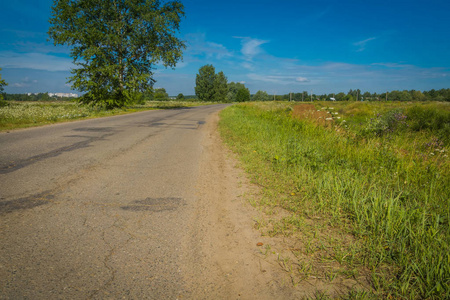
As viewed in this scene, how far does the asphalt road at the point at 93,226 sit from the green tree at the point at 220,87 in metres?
88.4

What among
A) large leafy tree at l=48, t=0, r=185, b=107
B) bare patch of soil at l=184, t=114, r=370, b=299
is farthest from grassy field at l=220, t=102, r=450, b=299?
large leafy tree at l=48, t=0, r=185, b=107

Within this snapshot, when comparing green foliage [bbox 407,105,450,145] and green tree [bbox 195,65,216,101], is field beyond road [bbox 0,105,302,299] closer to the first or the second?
green foliage [bbox 407,105,450,145]

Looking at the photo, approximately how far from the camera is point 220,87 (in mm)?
91188

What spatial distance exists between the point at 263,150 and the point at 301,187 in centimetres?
247

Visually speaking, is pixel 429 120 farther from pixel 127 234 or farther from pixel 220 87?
pixel 220 87

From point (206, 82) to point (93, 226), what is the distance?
91.1 meters

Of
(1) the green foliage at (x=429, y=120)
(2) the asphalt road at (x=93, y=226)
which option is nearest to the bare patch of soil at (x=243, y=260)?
(2) the asphalt road at (x=93, y=226)

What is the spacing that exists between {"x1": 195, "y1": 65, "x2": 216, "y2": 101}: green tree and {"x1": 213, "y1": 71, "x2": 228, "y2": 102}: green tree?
4.04 feet

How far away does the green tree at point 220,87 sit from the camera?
90.1 metres

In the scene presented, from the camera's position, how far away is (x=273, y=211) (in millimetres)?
3119

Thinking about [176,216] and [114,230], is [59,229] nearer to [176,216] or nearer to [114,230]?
[114,230]

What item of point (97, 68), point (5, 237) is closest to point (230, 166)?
point (5, 237)

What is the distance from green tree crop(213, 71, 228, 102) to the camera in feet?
295

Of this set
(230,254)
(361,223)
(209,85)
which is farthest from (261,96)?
(230,254)
